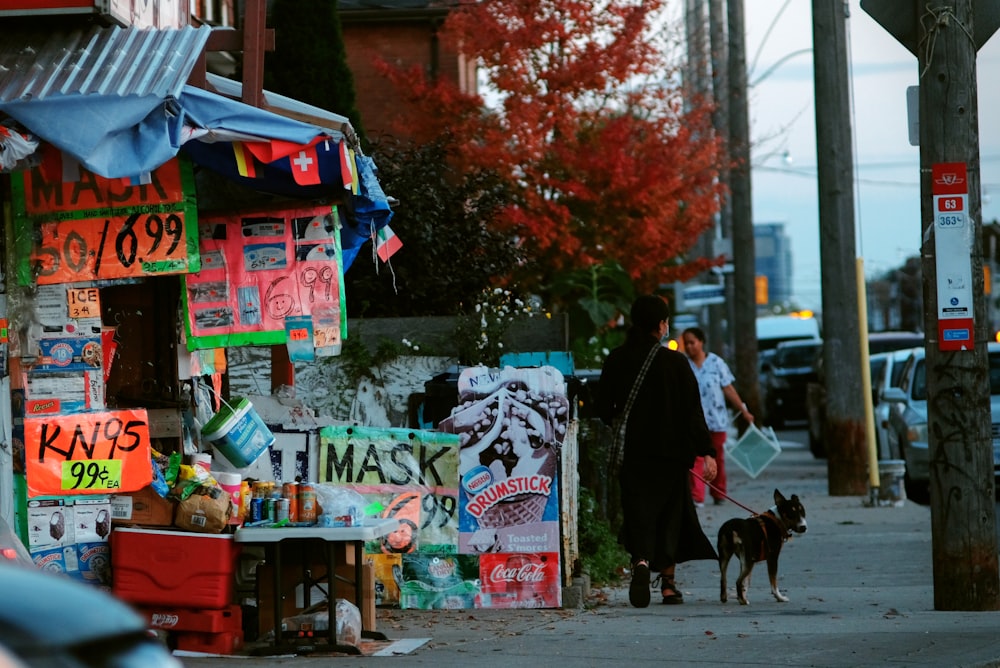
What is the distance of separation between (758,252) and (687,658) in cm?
3236

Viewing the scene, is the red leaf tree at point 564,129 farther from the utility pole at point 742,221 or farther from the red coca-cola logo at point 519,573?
the red coca-cola logo at point 519,573

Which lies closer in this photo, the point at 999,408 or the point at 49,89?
the point at 49,89

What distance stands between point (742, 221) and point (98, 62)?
19.8 meters

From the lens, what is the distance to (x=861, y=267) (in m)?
18.0

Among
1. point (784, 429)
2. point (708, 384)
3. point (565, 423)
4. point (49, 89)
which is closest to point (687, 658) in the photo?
point (565, 423)

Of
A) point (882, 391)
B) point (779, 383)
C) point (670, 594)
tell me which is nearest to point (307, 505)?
point (670, 594)

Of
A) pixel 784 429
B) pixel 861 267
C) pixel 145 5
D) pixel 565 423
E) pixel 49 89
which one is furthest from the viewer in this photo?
pixel 784 429

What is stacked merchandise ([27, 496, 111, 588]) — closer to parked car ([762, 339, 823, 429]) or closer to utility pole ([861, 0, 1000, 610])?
utility pole ([861, 0, 1000, 610])

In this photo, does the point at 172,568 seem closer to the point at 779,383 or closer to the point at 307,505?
the point at 307,505

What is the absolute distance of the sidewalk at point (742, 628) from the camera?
24.5 feet

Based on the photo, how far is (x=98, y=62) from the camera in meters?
7.14

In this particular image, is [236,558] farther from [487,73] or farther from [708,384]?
[487,73]

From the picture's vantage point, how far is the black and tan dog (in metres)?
10.0

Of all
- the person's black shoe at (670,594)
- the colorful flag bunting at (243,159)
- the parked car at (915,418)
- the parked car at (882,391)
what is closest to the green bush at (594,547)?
the person's black shoe at (670,594)
